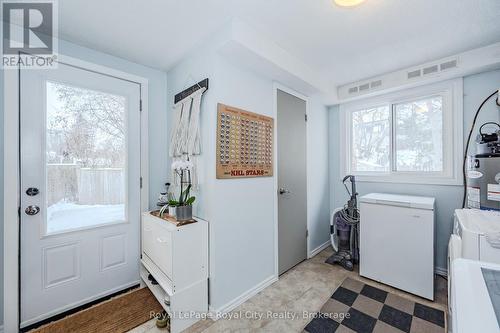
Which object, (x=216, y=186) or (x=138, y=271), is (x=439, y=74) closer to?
(x=216, y=186)

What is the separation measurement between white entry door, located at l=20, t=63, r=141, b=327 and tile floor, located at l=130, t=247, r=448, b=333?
0.75m

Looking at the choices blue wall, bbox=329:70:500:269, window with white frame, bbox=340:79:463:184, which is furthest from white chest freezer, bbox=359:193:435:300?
window with white frame, bbox=340:79:463:184

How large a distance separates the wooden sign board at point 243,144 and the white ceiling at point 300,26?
2.31ft

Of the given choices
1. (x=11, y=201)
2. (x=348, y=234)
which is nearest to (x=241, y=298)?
(x=348, y=234)

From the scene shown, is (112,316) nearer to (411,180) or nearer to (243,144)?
(243,144)

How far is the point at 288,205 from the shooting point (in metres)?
2.48

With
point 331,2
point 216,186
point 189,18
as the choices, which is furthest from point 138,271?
point 331,2

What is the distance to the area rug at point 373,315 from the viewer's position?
1.60 metres

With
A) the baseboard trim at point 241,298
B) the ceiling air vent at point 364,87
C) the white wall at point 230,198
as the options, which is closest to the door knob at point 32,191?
the white wall at point 230,198

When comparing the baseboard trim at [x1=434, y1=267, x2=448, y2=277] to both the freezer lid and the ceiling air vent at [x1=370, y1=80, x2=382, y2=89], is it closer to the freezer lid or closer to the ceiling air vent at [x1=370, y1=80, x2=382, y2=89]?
the freezer lid

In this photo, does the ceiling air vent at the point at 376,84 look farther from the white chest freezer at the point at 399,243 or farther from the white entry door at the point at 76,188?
the white entry door at the point at 76,188

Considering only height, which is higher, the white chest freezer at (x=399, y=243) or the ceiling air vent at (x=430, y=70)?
the ceiling air vent at (x=430, y=70)

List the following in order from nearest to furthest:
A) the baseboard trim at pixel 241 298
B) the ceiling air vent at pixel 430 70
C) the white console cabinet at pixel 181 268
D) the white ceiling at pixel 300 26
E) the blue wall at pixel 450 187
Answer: the white ceiling at pixel 300 26 → the white console cabinet at pixel 181 268 → the baseboard trim at pixel 241 298 → the blue wall at pixel 450 187 → the ceiling air vent at pixel 430 70

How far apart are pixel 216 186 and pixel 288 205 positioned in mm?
1095
